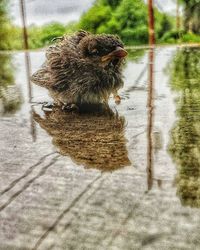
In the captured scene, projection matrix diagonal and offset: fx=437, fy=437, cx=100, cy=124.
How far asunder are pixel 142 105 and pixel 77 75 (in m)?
0.58

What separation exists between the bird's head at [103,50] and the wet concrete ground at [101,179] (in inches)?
15.0

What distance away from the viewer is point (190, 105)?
11.0 ft

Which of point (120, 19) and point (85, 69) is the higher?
point (120, 19)

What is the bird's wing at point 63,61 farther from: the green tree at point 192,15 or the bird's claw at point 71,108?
the green tree at point 192,15

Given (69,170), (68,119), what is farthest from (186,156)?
(68,119)

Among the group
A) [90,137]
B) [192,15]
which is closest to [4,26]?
[192,15]

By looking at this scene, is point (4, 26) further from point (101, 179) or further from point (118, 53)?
point (101, 179)

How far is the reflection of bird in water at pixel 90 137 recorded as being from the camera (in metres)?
1.98

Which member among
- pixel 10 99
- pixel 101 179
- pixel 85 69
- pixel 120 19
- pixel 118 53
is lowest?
pixel 10 99

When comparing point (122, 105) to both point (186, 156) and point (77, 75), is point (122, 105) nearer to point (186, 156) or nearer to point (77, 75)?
point (77, 75)

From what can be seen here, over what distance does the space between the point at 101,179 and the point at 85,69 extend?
1.82 meters

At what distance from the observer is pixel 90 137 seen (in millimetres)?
2430

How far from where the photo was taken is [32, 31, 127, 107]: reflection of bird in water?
3.17 m

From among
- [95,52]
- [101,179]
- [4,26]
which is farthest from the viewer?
[4,26]
